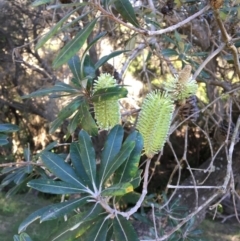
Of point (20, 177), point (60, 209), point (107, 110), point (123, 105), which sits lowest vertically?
point (123, 105)

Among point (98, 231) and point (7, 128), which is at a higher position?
point (7, 128)

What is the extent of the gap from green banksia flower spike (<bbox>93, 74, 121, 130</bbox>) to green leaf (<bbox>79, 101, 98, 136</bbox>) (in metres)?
0.04

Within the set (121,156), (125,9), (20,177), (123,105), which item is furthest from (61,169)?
(123,105)

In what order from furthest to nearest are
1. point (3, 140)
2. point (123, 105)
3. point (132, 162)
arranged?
point (123, 105) < point (3, 140) < point (132, 162)

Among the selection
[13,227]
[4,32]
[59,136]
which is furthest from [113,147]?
[59,136]

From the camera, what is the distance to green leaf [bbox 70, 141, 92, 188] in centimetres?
82

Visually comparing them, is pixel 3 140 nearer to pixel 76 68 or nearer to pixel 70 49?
pixel 76 68

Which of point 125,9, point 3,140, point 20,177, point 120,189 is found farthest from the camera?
point 20,177

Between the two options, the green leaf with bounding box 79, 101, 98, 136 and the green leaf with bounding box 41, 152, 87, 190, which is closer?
the green leaf with bounding box 41, 152, 87, 190

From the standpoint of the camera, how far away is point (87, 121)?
36.5 inches

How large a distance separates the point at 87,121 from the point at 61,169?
14cm

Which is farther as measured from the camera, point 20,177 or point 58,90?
point 20,177

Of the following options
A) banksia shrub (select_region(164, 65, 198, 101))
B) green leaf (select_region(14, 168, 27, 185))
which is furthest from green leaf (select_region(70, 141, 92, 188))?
green leaf (select_region(14, 168, 27, 185))

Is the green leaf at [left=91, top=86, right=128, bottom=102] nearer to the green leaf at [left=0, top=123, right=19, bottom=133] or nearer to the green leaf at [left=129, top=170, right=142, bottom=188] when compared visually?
the green leaf at [left=129, top=170, right=142, bottom=188]
